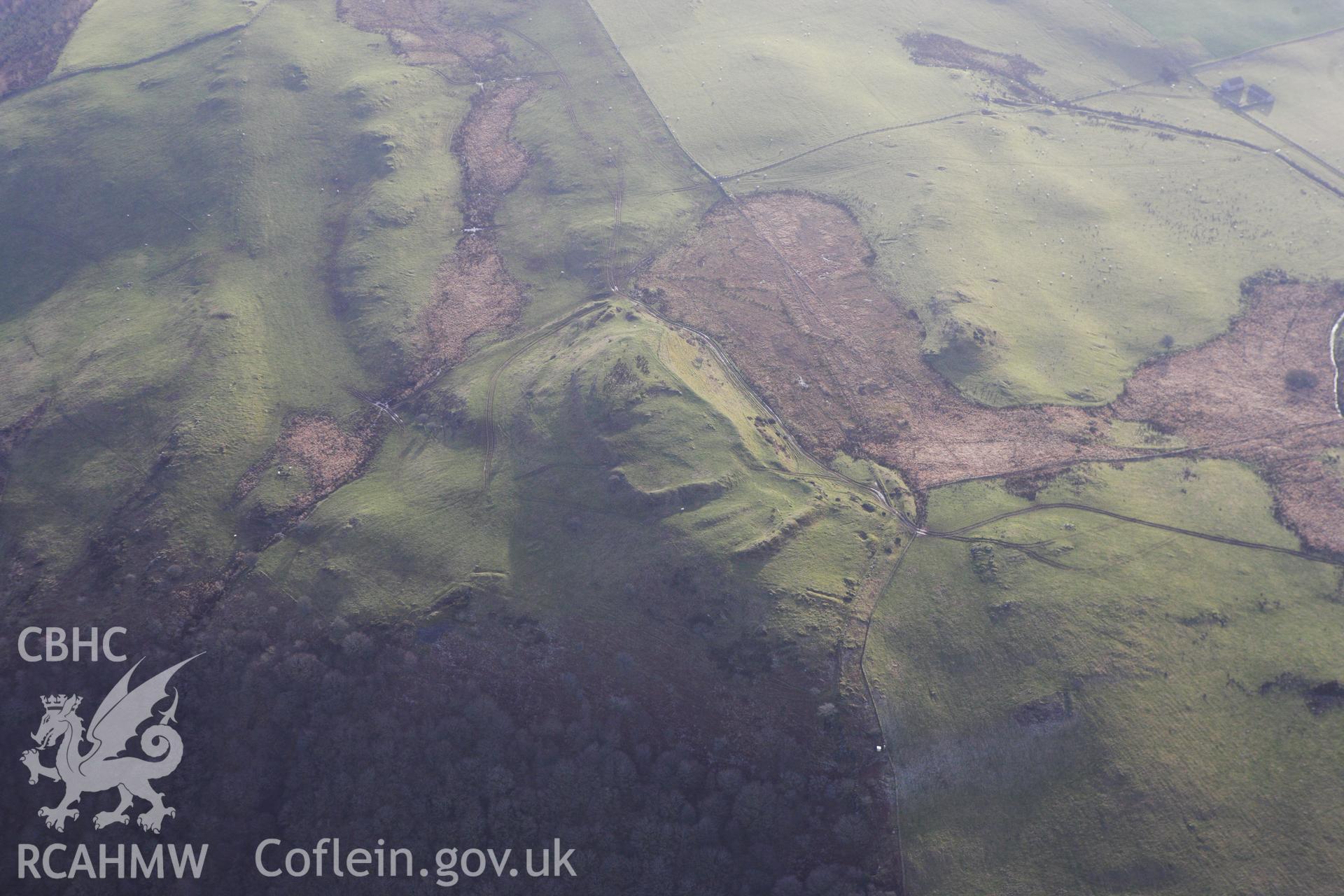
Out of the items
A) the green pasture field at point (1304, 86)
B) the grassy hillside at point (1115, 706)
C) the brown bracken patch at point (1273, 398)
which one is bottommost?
the grassy hillside at point (1115, 706)

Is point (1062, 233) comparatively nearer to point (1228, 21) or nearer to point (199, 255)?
point (1228, 21)

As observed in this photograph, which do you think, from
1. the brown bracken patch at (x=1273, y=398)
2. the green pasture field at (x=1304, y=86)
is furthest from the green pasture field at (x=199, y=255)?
the green pasture field at (x=1304, y=86)

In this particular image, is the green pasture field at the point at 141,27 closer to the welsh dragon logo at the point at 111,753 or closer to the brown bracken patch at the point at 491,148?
the brown bracken patch at the point at 491,148

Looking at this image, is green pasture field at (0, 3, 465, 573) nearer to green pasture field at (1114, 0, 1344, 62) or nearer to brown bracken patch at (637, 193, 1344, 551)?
brown bracken patch at (637, 193, 1344, 551)

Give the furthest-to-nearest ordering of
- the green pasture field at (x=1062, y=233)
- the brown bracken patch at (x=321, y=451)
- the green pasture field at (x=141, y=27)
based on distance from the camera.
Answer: the green pasture field at (x=141, y=27) → the green pasture field at (x=1062, y=233) → the brown bracken patch at (x=321, y=451)

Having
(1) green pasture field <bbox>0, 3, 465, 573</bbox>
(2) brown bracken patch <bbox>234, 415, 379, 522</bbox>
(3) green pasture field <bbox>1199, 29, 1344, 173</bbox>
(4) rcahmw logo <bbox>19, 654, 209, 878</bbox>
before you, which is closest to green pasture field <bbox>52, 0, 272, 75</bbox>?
(1) green pasture field <bbox>0, 3, 465, 573</bbox>

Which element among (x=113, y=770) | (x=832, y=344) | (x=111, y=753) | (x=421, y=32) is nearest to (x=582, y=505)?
(x=832, y=344)

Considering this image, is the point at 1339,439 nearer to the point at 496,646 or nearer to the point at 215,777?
the point at 496,646
